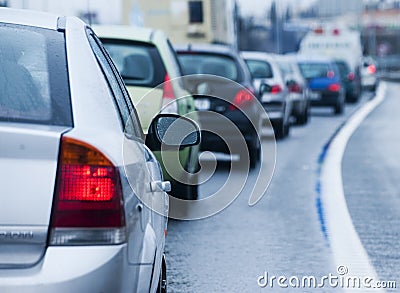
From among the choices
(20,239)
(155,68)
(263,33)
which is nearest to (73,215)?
(20,239)

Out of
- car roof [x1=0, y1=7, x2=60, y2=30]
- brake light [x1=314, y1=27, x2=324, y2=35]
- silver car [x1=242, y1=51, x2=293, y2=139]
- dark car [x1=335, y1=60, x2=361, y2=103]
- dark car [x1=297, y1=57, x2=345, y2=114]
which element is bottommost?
dark car [x1=335, y1=60, x2=361, y2=103]

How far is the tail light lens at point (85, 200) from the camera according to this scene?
3.64 metres

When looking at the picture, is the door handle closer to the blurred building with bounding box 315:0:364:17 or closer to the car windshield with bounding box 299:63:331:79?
the car windshield with bounding box 299:63:331:79

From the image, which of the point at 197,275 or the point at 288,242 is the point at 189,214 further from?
the point at 197,275

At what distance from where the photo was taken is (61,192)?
11.9 ft

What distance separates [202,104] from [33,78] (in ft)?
34.9

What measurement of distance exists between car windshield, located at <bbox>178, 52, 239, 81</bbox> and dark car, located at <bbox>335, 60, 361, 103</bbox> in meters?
22.9

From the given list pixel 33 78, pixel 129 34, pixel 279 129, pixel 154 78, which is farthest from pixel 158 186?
pixel 279 129

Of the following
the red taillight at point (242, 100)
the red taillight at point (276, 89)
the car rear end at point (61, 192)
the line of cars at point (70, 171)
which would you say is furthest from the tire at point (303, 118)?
the car rear end at point (61, 192)

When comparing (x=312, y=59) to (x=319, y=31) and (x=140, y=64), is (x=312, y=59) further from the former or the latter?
(x=140, y=64)

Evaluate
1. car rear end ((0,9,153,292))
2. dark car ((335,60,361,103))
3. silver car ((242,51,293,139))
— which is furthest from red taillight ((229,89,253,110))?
dark car ((335,60,361,103))

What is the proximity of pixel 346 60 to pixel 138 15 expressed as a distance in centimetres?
1903

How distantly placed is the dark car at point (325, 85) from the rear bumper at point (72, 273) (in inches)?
1096

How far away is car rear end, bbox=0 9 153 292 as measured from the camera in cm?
358
